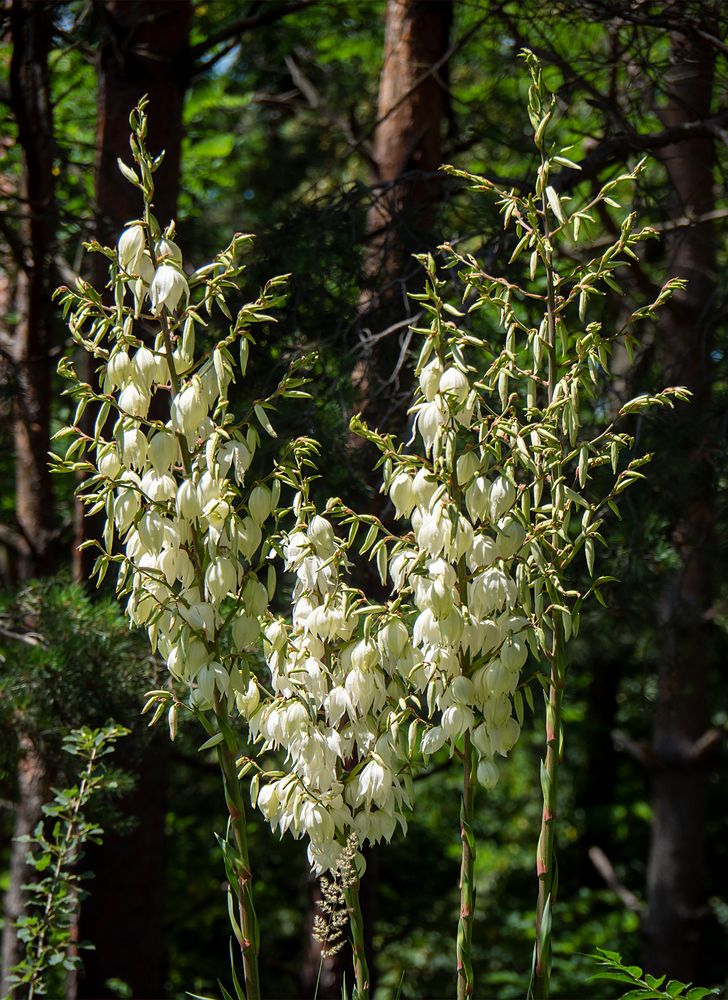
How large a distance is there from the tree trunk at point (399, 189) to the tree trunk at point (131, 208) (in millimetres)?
666

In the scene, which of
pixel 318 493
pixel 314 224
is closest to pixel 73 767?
pixel 318 493

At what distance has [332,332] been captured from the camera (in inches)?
113

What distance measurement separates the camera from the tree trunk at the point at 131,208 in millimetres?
3189

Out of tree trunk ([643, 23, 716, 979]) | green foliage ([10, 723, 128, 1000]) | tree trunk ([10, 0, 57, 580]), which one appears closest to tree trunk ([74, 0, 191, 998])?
tree trunk ([10, 0, 57, 580])

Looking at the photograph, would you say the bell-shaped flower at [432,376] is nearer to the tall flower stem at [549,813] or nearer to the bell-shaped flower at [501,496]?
the bell-shaped flower at [501,496]

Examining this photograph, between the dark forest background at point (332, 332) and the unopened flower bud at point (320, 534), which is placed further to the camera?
the dark forest background at point (332, 332)

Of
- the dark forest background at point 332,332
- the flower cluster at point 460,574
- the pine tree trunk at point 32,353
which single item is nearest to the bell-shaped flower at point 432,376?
the flower cluster at point 460,574

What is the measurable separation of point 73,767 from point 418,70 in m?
2.35

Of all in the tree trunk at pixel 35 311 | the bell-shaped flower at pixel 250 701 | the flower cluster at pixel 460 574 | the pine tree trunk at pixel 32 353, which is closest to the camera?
the flower cluster at pixel 460 574

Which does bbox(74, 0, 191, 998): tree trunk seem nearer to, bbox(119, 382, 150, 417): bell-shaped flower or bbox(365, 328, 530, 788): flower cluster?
bbox(119, 382, 150, 417): bell-shaped flower

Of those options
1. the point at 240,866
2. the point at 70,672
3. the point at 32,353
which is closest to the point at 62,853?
the point at 70,672

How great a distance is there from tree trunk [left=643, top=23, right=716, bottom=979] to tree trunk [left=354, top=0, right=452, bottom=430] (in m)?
0.70

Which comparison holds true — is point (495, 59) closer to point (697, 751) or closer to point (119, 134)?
point (119, 134)

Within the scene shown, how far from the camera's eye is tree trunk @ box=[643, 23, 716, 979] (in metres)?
2.89
